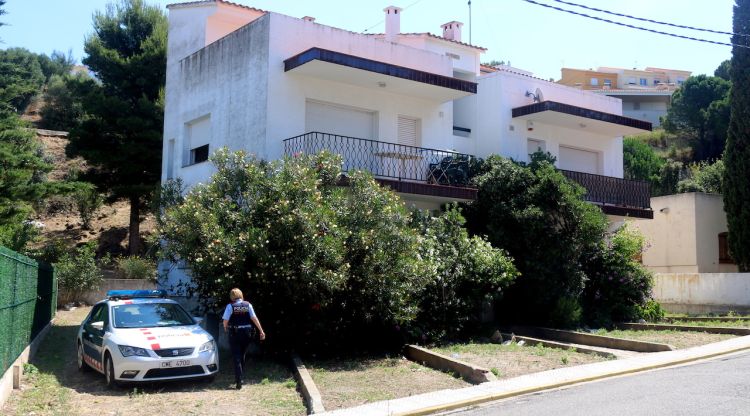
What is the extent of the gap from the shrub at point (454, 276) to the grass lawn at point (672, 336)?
303 centimetres

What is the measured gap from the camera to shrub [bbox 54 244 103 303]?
21359 mm

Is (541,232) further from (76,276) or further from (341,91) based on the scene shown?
(76,276)

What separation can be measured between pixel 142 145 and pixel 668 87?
67.1 m

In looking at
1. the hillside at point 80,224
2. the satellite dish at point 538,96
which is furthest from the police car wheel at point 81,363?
the hillside at point 80,224

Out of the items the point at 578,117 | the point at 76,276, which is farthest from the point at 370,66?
the point at 76,276

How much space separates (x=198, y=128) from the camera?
20031 millimetres

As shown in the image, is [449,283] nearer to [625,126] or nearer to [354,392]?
[354,392]

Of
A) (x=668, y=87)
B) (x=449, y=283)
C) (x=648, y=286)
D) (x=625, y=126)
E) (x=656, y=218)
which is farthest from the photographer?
(x=668, y=87)

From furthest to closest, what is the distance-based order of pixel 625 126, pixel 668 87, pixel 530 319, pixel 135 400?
pixel 668 87
pixel 625 126
pixel 530 319
pixel 135 400

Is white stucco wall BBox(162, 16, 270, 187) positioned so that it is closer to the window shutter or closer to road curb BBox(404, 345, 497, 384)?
the window shutter

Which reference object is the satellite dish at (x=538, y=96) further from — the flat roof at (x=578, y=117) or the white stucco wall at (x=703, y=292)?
the white stucco wall at (x=703, y=292)

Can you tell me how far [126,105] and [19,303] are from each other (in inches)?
694

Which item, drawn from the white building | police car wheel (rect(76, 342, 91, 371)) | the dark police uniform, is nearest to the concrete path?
the dark police uniform

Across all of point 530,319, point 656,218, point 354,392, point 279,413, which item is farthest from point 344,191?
point 656,218
